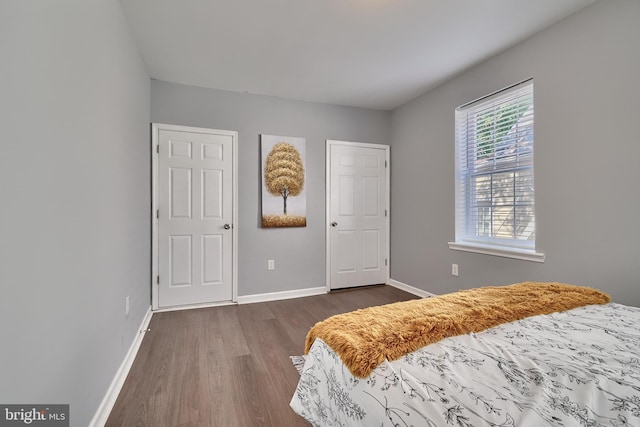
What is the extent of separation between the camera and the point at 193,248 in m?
3.24

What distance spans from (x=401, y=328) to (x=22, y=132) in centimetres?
135

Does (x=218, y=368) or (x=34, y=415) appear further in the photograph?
(x=218, y=368)

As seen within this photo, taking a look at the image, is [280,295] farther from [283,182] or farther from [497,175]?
[497,175]

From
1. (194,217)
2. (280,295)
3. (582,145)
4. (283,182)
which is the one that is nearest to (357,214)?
(283,182)

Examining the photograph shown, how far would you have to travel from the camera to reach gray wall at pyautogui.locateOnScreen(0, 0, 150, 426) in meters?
0.79

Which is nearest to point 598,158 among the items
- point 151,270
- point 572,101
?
point 572,101

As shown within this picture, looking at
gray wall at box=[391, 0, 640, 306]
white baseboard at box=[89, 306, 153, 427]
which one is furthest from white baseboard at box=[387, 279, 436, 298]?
white baseboard at box=[89, 306, 153, 427]

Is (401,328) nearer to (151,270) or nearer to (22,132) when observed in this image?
(22,132)

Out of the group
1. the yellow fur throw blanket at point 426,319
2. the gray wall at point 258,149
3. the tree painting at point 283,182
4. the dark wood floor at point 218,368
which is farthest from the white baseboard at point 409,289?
the yellow fur throw blanket at point 426,319

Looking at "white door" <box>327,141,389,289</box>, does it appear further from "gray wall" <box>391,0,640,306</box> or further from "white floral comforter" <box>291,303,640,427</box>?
"white floral comforter" <box>291,303,640,427</box>

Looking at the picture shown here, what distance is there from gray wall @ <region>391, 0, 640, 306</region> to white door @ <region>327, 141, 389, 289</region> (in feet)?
4.22

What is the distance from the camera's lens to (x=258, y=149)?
3506mm

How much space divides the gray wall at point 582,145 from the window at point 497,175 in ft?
0.33

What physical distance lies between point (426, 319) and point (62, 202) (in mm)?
1456
